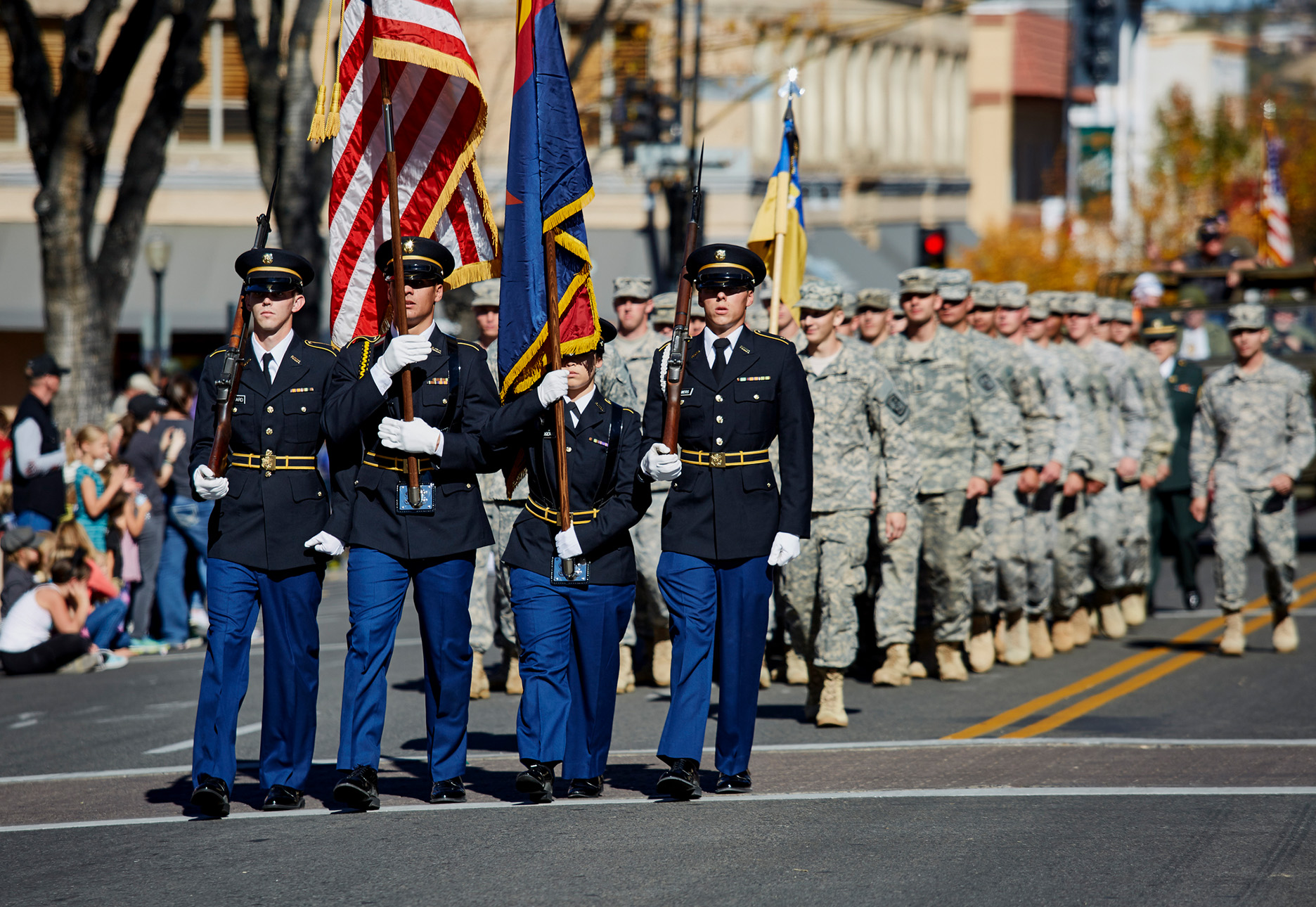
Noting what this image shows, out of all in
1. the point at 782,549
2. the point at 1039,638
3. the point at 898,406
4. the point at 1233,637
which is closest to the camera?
the point at 782,549

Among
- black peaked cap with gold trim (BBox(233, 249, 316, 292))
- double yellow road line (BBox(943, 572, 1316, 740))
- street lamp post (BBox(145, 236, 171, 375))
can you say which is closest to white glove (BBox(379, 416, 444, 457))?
black peaked cap with gold trim (BBox(233, 249, 316, 292))

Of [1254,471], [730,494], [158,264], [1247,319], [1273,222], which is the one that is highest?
[1273,222]

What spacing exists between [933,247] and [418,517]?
11.4m

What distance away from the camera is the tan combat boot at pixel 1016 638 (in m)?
12.3

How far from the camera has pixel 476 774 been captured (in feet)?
28.0

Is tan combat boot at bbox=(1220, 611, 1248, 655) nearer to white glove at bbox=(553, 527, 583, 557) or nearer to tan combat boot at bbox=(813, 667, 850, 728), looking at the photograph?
tan combat boot at bbox=(813, 667, 850, 728)

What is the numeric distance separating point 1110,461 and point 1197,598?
2.23 metres

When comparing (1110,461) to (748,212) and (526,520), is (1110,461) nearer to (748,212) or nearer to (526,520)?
(526,520)

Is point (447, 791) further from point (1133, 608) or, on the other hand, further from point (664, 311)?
point (1133, 608)

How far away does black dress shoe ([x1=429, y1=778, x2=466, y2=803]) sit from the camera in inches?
306

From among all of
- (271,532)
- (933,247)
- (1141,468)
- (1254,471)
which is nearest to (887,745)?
(271,532)

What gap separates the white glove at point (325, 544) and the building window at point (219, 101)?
27492 millimetres

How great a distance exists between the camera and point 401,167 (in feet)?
28.6

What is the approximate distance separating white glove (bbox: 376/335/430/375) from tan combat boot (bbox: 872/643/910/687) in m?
4.66
